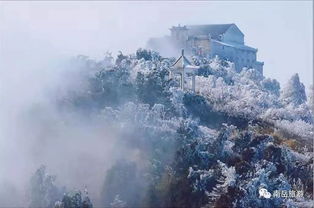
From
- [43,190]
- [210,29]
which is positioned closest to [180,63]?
[210,29]

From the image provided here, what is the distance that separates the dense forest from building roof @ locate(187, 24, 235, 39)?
354 centimetres

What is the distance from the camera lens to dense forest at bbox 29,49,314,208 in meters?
10.7

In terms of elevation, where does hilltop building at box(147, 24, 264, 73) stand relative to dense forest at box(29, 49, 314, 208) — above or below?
above

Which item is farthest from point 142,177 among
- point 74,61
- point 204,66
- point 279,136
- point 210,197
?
point 204,66

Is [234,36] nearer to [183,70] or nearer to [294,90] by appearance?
[294,90]

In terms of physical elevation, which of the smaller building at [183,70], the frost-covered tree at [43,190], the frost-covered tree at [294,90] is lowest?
the frost-covered tree at [43,190]

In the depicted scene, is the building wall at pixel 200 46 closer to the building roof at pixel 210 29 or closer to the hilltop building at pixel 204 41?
the hilltop building at pixel 204 41

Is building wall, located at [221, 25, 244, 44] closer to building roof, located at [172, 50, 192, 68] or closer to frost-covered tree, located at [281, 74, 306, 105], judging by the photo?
frost-covered tree, located at [281, 74, 306, 105]

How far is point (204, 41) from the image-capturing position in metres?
20.0

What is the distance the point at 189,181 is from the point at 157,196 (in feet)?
2.45

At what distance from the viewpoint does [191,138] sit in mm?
12023

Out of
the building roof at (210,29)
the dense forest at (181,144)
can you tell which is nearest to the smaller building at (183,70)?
the dense forest at (181,144)

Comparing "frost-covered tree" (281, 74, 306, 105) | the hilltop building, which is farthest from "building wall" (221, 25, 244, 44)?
"frost-covered tree" (281, 74, 306, 105)

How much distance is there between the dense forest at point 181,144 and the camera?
10.7 meters
